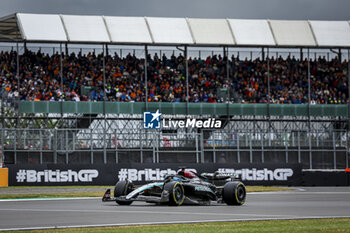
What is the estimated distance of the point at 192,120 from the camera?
47.9 m

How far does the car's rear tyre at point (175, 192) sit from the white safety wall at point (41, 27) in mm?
27586

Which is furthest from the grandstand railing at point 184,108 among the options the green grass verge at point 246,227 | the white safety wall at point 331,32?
the green grass verge at point 246,227

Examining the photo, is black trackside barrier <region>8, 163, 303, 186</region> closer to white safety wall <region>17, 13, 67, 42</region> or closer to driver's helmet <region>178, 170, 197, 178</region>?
white safety wall <region>17, 13, 67, 42</region>

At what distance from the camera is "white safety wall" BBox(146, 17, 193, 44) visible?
46.1m

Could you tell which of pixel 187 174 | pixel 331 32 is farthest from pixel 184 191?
pixel 331 32

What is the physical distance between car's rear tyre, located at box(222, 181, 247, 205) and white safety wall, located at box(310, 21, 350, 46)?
104ft

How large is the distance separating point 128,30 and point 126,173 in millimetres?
14995

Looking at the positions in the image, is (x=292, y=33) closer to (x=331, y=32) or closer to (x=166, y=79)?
(x=331, y=32)

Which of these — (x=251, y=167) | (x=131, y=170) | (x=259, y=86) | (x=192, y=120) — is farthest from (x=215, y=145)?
(x=259, y=86)

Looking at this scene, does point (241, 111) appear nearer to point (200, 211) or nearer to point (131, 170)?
point (131, 170)

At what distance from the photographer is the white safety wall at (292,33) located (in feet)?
158

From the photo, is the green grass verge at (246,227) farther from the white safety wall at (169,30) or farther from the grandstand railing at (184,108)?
the white safety wall at (169,30)

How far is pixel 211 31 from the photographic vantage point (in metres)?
47.5

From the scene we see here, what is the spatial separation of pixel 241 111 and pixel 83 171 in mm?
17636
